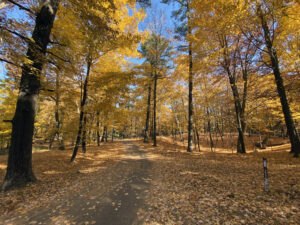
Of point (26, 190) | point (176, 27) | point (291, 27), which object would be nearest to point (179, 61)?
point (176, 27)

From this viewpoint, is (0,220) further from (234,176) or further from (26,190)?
(234,176)

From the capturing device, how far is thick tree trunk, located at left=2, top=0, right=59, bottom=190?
4691 mm

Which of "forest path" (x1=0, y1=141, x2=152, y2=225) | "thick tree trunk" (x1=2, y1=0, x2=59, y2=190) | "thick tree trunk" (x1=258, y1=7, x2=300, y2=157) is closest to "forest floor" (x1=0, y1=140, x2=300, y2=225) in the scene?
"forest path" (x1=0, y1=141, x2=152, y2=225)

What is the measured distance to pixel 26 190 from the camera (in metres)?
4.51

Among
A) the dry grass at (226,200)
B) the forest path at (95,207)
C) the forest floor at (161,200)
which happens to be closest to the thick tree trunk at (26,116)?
the forest floor at (161,200)

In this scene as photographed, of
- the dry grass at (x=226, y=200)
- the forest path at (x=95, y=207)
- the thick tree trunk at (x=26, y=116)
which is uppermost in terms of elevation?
the thick tree trunk at (x=26, y=116)

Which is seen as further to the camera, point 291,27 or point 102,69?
point 102,69

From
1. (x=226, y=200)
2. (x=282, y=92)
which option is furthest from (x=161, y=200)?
(x=282, y=92)

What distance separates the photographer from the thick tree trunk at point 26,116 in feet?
15.4

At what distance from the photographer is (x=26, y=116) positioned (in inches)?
192

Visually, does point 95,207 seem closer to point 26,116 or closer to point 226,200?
point 226,200

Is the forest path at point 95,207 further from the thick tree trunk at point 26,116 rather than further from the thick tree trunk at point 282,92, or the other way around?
the thick tree trunk at point 282,92

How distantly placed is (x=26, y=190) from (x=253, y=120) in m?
17.5

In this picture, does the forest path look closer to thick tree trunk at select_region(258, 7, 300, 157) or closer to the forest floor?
the forest floor
